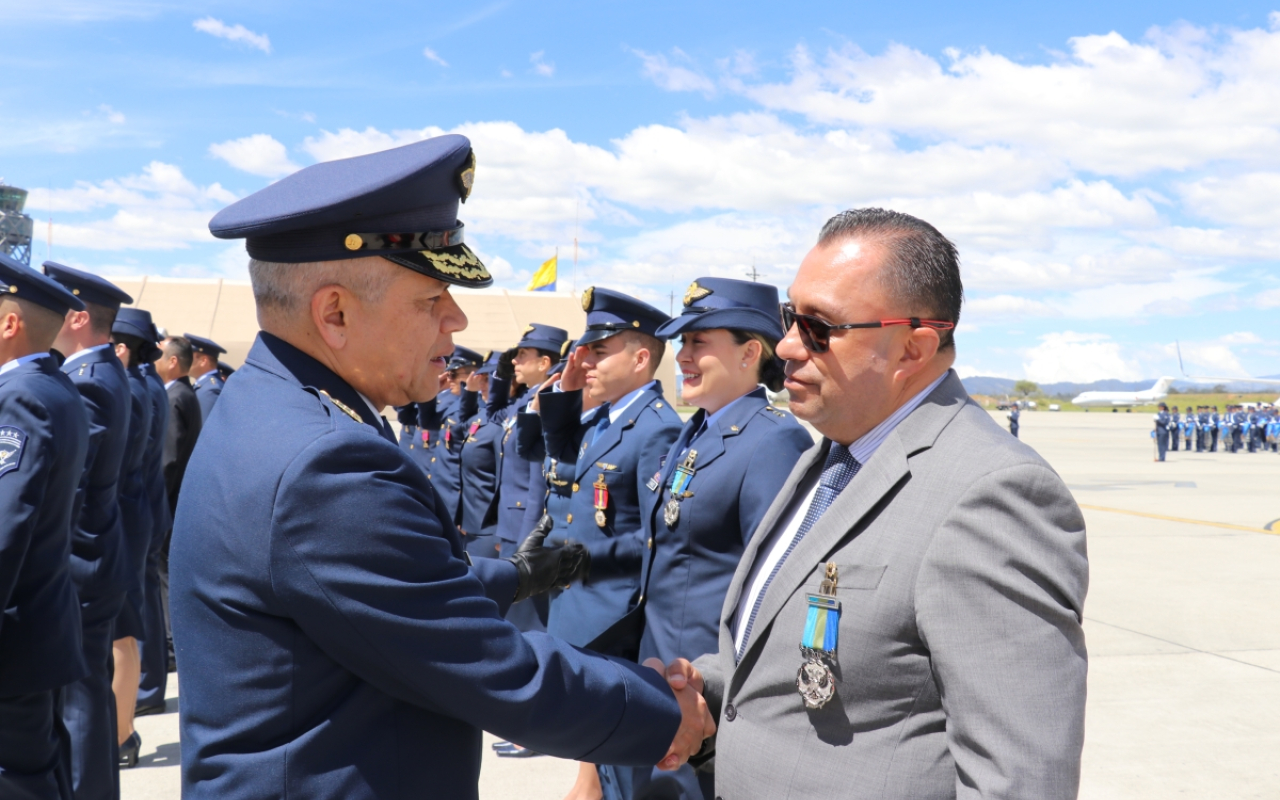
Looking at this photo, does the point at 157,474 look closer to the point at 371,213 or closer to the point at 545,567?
the point at 545,567

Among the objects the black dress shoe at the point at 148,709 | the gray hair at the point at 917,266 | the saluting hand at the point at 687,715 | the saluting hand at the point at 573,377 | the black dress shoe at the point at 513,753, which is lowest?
the black dress shoe at the point at 148,709

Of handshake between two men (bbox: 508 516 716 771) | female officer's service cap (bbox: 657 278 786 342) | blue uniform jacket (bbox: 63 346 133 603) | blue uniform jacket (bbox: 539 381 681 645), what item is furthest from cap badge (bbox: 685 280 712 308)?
blue uniform jacket (bbox: 63 346 133 603)

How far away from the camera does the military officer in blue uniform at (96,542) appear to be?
3945 millimetres

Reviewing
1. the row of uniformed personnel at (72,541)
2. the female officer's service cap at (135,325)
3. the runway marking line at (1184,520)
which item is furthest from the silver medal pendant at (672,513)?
the runway marking line at (1184,520)

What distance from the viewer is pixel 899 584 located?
5.51 feet

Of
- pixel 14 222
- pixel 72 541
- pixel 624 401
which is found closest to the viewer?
pixel 72 541

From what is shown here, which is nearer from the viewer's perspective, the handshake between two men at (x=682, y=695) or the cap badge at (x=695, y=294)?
the handshake between two men at (x=682, y=695)

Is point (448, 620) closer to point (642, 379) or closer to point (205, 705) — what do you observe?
point (205, 705)

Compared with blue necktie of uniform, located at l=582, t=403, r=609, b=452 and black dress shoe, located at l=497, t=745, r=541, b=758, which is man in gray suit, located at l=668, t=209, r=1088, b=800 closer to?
blue necktie of uniform, located at l=582, t=403, r=609, b=452

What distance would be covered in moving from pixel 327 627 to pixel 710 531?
213 centimetres

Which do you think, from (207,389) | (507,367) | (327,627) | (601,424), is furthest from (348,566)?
(207,389)

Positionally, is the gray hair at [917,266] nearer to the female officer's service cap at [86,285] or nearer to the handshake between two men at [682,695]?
the handshake between two men at [682,695]

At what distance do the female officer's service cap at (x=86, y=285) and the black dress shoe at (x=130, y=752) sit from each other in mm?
2279

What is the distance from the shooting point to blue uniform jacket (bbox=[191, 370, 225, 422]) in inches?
322
